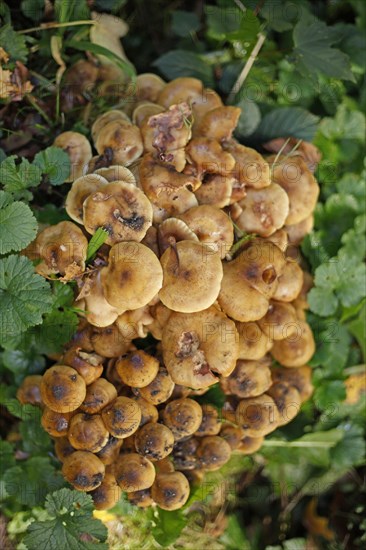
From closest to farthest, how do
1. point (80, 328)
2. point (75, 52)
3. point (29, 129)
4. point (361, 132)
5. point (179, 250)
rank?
1. point (179, 250)
2. point (80, 328)
3. point (29, 129)
4. point (75, 52)
5. point (361, 132)

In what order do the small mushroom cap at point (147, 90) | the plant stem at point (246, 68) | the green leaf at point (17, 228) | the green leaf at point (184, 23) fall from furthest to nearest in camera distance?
the green leaf at point (184, 23) < the plant stem at point (246, 68) < the small mushroom cap at point (147, 90) < the green leaf at point (17, 228)

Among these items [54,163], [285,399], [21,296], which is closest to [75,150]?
[54,163]

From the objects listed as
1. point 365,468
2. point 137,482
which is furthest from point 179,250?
point 365,468

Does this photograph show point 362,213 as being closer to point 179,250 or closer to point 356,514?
point 179,250

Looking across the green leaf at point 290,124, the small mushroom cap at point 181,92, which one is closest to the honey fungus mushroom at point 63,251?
the small mushroom cap at point 181,92

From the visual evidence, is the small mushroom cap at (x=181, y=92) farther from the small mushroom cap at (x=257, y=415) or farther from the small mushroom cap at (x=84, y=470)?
the small mushroom cap at (x=84, y=470)
